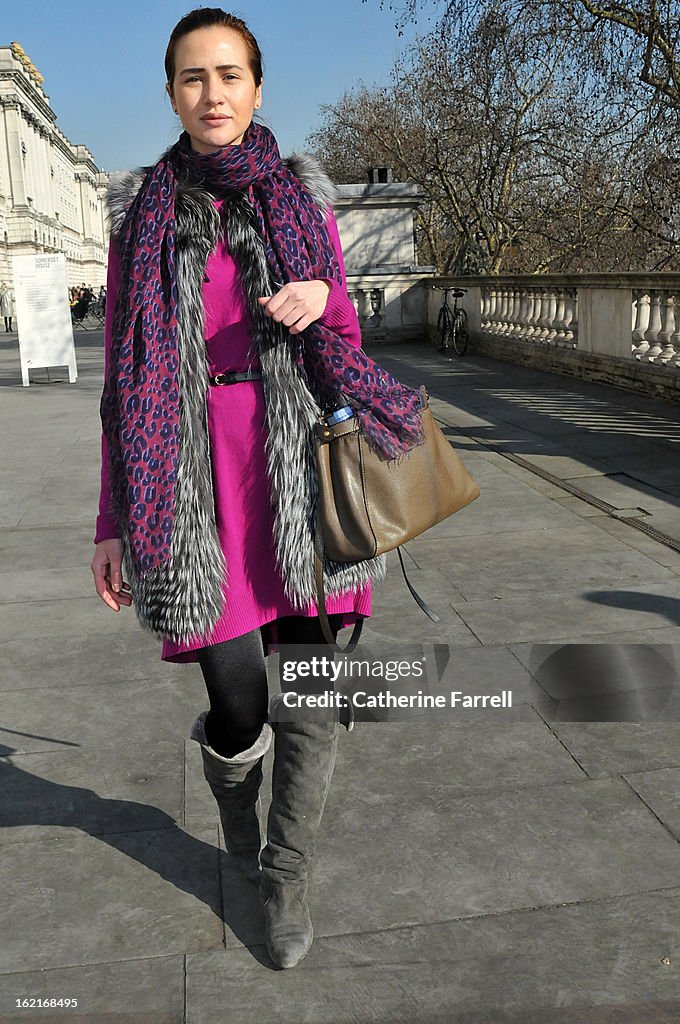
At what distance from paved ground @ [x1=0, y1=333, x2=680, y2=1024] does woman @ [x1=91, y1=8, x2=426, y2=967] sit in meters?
0.25

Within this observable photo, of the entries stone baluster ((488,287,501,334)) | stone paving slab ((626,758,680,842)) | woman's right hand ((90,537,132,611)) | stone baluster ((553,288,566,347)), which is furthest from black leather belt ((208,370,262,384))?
stone baluster ((488,287,501,334))

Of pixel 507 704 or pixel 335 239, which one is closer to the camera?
pixel 335 239

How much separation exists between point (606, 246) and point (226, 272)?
29473mm

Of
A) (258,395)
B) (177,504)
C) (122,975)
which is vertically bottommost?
(122,975)

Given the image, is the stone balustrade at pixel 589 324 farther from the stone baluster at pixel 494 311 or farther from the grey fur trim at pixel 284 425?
the grey fur trim at pixel 284 425

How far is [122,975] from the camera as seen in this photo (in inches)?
91.7

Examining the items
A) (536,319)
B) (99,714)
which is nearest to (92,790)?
(99,714)

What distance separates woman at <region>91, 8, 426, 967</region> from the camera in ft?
7.13

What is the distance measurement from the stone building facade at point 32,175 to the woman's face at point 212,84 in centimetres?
6483

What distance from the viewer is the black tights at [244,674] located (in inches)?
91.2

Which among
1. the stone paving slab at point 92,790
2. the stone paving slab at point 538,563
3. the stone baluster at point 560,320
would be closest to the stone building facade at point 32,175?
the stone baluster at point 560,320

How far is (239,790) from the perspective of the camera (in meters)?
2.52

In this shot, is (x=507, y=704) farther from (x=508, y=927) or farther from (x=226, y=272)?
(x=226, y=272)

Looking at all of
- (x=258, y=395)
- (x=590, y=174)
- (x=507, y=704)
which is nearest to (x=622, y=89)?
(x=590, y=174)
